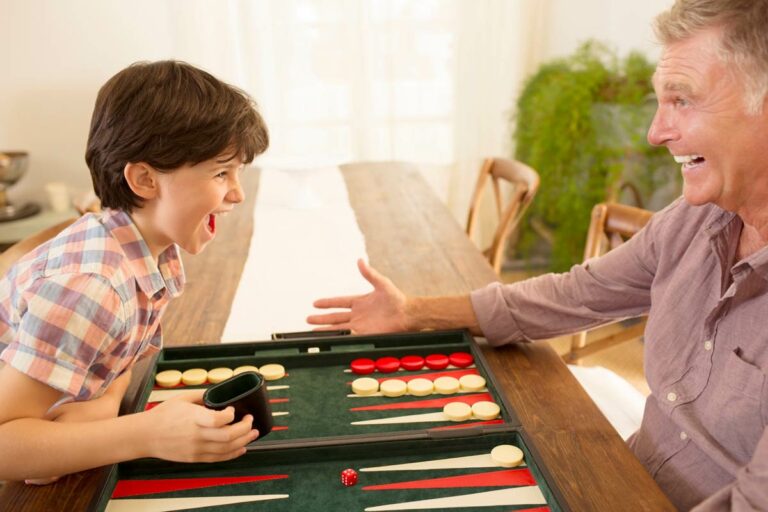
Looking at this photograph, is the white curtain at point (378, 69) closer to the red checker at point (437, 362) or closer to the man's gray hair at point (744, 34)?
the red checker at point (437, 362)

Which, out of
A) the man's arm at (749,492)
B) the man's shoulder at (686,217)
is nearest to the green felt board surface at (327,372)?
the man's arm at (749,492)

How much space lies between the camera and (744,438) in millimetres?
1245

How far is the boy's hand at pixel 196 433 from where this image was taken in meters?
1.10

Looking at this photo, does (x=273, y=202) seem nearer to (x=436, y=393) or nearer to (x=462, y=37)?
(x=436, y=393)

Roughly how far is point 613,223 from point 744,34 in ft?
3.56

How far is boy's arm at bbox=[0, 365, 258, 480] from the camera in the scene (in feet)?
3.60

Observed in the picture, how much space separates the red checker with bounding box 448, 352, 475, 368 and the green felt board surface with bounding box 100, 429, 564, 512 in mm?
301

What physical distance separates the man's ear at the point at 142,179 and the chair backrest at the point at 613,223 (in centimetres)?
139

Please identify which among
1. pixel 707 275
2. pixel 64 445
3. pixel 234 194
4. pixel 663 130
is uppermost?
pixel 663 130

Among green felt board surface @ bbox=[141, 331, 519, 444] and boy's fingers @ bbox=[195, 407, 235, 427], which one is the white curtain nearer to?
green felt board surface @ bbox=[141, 331, 519, 444]

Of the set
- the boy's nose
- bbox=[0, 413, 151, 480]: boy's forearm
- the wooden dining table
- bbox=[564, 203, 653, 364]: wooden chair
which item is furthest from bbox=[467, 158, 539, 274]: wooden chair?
bbox=[0, 413, 151, 480]: boy's forearm

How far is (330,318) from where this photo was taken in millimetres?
1730

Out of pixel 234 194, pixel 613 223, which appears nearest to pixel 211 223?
pixel 234 194

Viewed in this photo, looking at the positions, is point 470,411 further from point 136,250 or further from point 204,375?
point 136,250
